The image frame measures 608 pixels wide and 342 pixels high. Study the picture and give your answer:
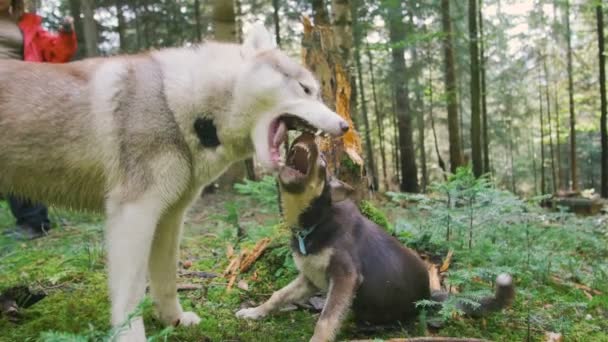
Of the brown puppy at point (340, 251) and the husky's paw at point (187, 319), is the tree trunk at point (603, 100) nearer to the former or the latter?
the brown puppy at point (340, 251)

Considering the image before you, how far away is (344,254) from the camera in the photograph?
3225 mm

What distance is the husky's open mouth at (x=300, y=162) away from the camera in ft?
10.3

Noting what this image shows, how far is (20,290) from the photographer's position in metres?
3.59

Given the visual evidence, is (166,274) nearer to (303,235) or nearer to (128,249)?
(128,249)

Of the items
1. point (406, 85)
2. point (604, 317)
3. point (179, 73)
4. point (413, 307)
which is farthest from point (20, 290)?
point (406, 85)

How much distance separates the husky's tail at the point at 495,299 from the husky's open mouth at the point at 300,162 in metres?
1.36

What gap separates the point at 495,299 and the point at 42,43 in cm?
396

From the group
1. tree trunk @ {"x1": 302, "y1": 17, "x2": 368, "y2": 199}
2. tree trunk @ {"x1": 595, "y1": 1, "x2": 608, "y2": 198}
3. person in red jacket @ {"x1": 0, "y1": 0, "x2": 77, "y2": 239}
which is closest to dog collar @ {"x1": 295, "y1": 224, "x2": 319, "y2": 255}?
tree trunk @ {"x1": 302, "y1": 17, "x2": 368, "y2": 199}

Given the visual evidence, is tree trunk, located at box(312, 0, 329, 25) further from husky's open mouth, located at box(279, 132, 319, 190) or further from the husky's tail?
the husky's tail

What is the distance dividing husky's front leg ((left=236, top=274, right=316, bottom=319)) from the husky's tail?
0.94 meters

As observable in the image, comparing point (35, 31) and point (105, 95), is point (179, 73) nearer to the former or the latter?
point (105, 95)

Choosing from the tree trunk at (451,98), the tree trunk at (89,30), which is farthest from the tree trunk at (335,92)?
the tree trunk at (451,98)

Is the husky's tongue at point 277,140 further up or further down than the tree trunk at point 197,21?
further down

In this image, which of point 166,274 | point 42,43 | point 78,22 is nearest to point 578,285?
point 166,274
